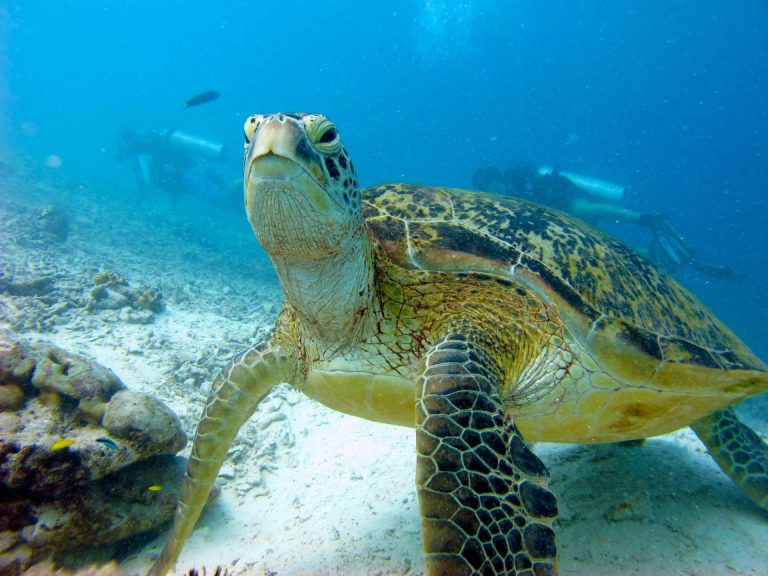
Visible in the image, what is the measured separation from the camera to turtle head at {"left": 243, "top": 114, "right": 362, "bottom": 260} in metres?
1.58

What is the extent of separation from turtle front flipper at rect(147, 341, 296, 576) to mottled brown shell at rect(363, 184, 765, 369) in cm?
113

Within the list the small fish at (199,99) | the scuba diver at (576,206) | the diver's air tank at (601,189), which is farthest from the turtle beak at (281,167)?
the diver's air tank at (601,189)

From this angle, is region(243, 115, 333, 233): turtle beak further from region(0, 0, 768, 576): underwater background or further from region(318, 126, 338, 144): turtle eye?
region(0, 0, 768, 576): underwater background

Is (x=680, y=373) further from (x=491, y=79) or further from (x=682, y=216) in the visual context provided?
(x=491, y=79)

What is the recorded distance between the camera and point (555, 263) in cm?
250

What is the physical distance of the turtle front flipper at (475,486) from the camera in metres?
1.36

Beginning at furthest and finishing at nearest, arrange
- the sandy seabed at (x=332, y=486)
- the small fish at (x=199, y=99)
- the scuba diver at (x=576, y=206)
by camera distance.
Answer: the scuba diver at (x=576, y=206) < the small fish at (x=199, y=99) < the sandy seabed at (x=332, y=486)

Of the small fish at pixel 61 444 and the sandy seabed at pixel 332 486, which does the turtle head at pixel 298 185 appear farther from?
the sandy seabed at pixel 332 486

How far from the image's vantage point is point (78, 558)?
237 centimetres

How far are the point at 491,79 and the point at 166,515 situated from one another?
99.8m

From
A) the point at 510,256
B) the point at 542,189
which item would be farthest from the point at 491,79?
the point at 510,256

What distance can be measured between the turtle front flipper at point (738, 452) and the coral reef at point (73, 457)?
4095 mm

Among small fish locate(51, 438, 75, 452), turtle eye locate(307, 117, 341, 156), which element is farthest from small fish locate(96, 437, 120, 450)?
turtle eye locate(307, 117, 341, 156)

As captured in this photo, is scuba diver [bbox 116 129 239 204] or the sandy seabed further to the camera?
scuba diver [bbox 116 129 239 204]
